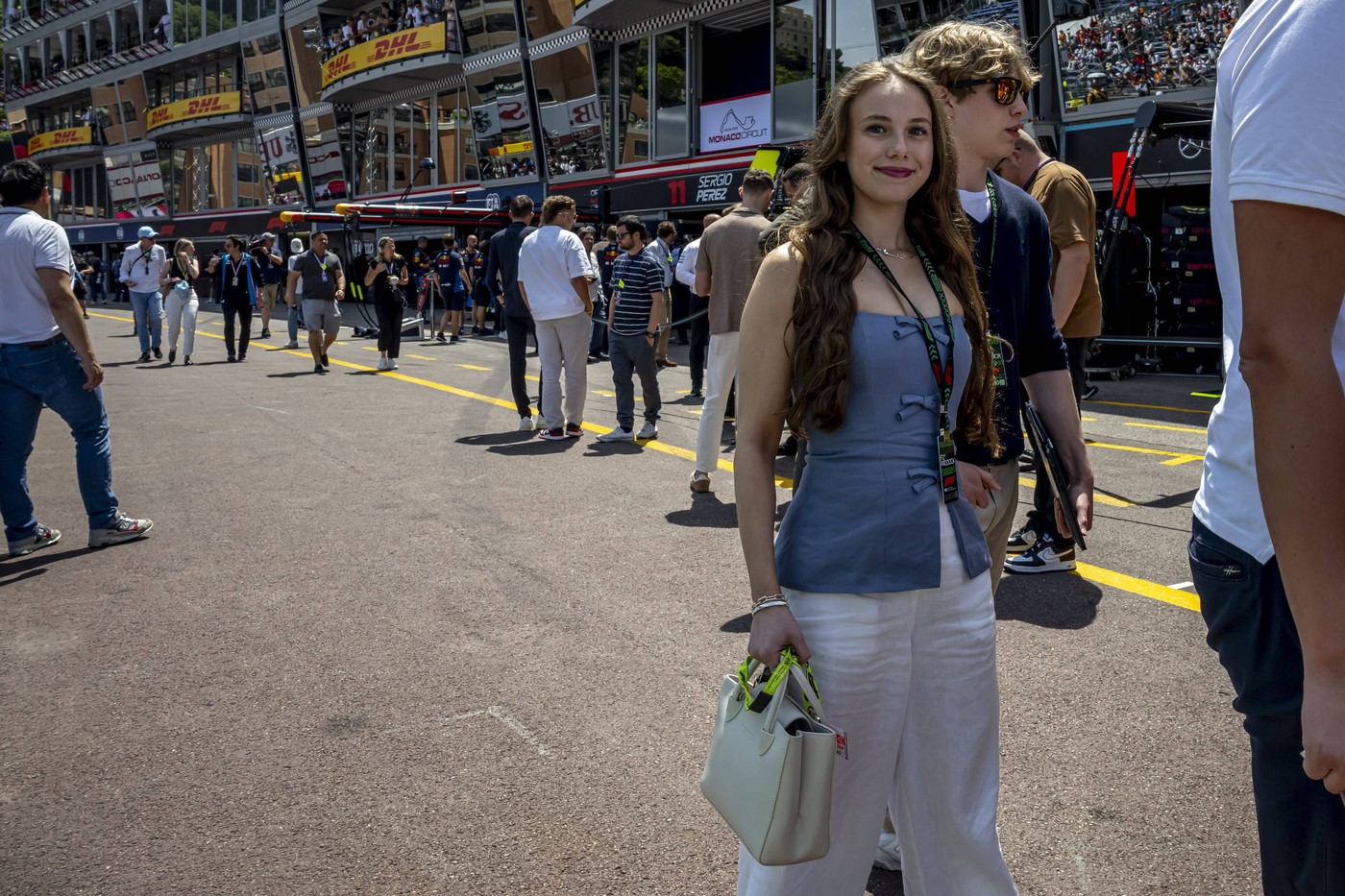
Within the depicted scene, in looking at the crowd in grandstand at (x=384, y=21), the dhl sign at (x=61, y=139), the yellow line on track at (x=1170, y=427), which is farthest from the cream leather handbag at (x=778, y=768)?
the dhl sign at (x=61, y=139)

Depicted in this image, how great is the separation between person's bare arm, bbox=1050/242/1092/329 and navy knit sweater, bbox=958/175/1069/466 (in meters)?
1.58

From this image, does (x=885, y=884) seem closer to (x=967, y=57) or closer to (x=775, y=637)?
(x=775, y=637)

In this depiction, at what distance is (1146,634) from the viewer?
13.8ft

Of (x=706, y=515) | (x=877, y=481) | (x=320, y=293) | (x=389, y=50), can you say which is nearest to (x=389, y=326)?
(x=320, y=293)

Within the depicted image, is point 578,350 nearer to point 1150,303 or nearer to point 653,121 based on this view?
point 1150,303

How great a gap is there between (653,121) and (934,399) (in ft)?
85.4

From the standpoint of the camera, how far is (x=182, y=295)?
52.0 feet

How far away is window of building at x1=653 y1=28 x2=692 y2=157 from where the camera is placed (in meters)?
26.0

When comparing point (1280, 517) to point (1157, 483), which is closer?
point (1280, 517)

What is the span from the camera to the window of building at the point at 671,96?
26.0 meters

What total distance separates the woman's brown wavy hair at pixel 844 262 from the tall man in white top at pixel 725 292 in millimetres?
4533

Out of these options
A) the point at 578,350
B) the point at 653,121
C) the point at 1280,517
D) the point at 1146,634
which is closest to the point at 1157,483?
the point at 1146,634

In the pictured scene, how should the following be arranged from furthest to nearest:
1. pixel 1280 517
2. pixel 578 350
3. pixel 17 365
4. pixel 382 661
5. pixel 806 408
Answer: pixel 578 350
pixel 17 365
pixel 382 661
pixel 806 408
pixel 1280 517

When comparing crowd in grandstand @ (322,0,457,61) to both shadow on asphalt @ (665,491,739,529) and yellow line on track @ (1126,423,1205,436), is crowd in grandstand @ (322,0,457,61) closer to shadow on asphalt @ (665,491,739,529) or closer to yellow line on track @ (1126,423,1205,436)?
yellow line on track @ (1126,423,1205,436)
